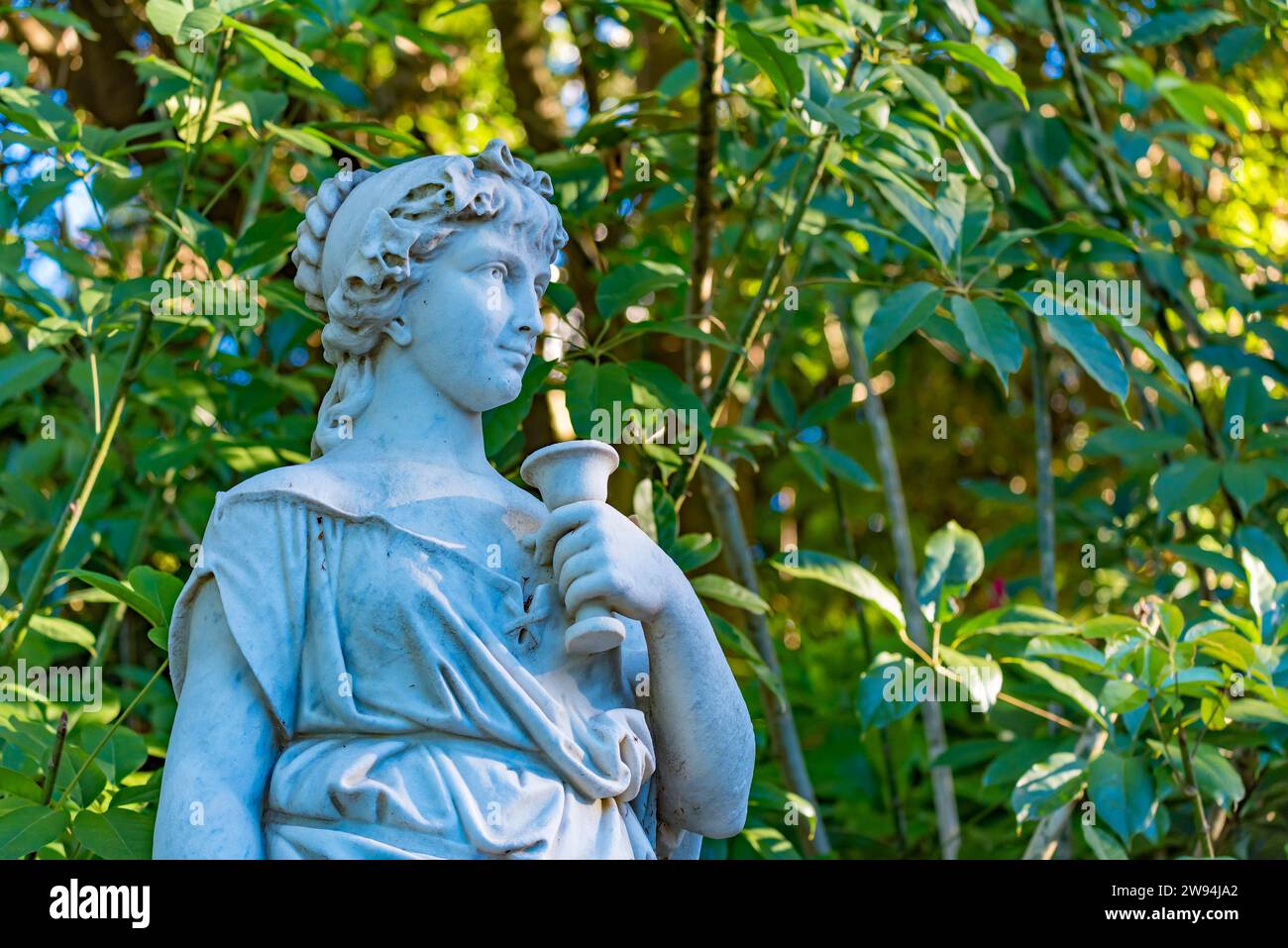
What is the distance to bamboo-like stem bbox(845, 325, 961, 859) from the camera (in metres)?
6.12

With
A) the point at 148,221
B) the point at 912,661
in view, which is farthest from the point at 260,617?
the point at 148,221

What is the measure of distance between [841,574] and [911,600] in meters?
1.89

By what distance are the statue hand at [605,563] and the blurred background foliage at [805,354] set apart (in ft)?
4.04

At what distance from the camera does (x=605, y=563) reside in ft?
10.1

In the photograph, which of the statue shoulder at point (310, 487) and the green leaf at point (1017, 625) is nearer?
the statue shoulder at point (310, 487)

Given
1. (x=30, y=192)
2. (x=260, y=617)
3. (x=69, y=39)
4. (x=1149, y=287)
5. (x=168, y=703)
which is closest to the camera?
(x=260, y=617)

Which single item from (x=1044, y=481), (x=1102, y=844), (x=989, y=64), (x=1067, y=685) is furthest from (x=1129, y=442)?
(x=989, y=64)

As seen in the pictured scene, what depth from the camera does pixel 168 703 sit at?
5.88 m

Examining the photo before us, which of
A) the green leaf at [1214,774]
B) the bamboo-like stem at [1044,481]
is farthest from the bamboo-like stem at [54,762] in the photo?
the bamboo-like stem at [1044,481]

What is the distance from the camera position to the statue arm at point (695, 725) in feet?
10.6

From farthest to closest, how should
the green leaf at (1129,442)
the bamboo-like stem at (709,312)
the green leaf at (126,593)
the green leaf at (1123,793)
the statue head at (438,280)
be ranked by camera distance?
the green leaf at (1129,442) → the bamboo-like stem at (709,312) → the green leaf at (1123,793) → the green leaf at (126,593) → the statue head at (438,280)

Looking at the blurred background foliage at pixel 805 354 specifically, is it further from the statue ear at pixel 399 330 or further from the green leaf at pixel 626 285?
the statue ear at pixel 399 330
